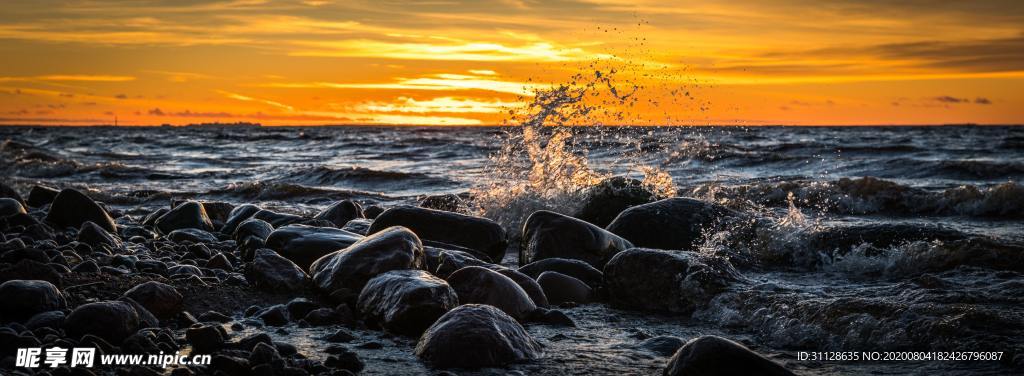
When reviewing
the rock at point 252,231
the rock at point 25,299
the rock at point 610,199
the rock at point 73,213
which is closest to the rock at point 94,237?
the rock at point 252,231

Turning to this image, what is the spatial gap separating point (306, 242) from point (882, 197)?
9144 mm

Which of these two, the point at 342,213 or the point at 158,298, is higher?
the point at 158,298

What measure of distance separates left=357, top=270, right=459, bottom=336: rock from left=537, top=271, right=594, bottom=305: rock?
103cm

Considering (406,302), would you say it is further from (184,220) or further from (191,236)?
(184,220)

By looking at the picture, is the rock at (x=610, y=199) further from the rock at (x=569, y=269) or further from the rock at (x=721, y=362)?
the rock at (x=721, y=362)

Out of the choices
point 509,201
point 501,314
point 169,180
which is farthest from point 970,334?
point 169,180

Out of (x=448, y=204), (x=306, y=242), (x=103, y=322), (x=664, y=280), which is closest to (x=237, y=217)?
(x=448, y=204)

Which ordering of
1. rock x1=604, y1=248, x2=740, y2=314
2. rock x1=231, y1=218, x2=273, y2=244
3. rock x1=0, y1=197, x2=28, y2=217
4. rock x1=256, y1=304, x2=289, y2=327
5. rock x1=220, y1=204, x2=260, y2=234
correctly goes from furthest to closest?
rock x1=220, y1=204, x2=260, y2=234
rock x1=0, y1=197, x2=28, y2=217
rock x1=231, y1=218, x2=273, y2=244
rock x1=604, y1=248, x2=740, y2=314
rock x1=256, y1=304, x2=289, y2=327

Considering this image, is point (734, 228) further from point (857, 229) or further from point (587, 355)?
point (587, 355)

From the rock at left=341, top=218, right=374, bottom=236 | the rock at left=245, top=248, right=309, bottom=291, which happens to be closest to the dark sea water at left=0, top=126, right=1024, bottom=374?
the rock at left=341, top=218, right=374, bottom=236

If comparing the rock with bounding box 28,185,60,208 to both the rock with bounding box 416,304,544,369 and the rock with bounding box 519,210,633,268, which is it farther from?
the rock with bounding box 416,304,544,369

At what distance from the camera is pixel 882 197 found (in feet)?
39.0

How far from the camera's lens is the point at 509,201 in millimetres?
9359

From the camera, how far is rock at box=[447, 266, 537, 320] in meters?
4.59
